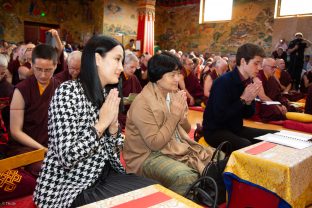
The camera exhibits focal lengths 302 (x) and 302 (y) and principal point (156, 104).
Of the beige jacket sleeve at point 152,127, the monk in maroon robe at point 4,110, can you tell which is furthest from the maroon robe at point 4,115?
the beige jacket sleeve at point 152,127

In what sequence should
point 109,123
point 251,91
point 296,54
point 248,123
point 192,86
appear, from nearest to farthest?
point 109,123 → point 251,91 → point 248,123 → point 192,86 → point 296,54

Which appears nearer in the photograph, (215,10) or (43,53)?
(43,53)

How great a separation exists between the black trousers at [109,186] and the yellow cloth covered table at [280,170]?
0.64 meters

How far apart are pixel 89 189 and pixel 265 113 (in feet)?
15.4

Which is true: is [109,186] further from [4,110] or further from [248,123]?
[248,123]

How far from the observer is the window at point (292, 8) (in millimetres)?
10870

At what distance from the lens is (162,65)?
2230 millimetres

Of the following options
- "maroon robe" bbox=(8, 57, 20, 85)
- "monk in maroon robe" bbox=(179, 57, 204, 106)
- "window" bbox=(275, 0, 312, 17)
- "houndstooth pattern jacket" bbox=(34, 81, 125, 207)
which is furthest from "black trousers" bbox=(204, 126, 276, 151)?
"window" bbox=(275, 0, 312, 17)

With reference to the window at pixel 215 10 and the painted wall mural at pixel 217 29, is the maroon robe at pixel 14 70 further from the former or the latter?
the window at pixel 215 10

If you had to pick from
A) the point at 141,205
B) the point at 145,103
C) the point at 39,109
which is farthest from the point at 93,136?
the point at 39,109

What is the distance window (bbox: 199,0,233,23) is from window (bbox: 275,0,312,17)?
7.48 ft

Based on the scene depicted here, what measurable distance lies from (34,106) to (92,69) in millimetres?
1239

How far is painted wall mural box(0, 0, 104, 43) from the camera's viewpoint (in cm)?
1278

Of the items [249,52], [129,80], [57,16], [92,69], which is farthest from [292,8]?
[92,69]
